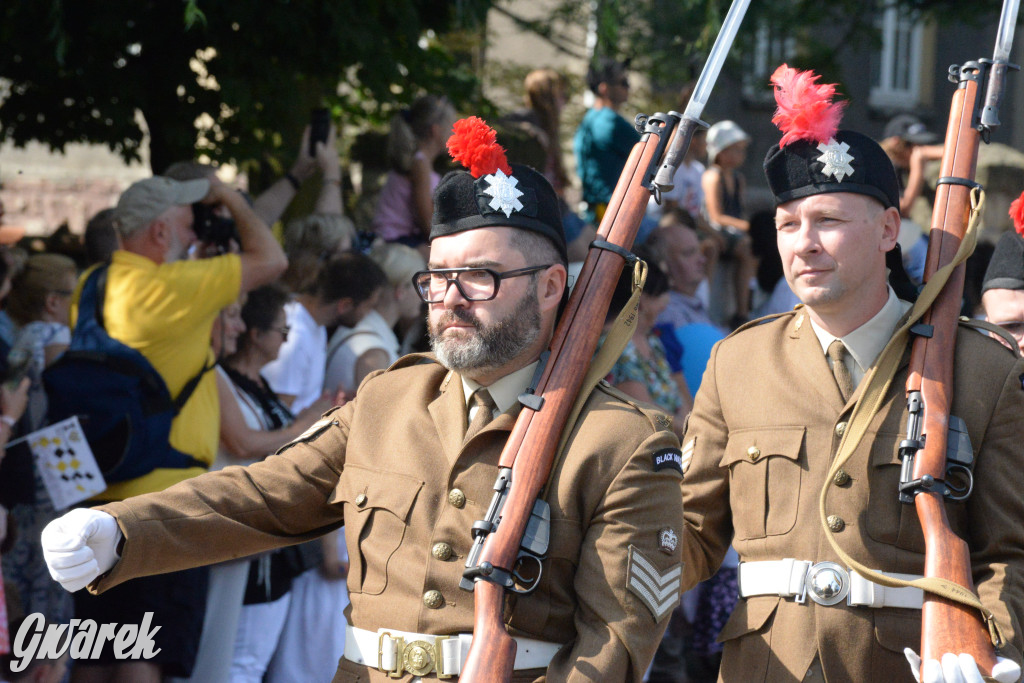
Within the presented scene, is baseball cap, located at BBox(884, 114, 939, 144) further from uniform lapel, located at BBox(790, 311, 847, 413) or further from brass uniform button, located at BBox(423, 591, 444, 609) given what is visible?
brass uniform button, located at BBox(423, 591, 444, 609)

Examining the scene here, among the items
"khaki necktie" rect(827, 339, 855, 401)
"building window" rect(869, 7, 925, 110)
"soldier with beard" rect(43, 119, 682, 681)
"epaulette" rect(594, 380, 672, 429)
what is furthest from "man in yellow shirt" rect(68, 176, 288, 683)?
"building window" rect(869, 7, 925, 110)

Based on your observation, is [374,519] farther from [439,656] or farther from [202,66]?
[202,66]

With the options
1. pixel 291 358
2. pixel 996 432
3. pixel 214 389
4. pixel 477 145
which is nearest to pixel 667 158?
pixel 477 145

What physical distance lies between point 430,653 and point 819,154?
1732 millimetres

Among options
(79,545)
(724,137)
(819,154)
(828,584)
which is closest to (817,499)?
(828,584)

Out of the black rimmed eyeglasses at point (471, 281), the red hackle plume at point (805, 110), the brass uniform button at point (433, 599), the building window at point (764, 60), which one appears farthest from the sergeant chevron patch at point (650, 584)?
the building window at point (764, 60)

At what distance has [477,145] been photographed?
3311mm

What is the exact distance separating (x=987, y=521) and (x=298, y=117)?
527cm

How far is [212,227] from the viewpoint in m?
5.80

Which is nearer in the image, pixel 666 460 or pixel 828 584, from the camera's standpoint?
pixel 666 460

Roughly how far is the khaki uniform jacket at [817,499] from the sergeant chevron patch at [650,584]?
1.85 feet

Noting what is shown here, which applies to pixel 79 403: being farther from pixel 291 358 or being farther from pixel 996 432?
pixel 996 432

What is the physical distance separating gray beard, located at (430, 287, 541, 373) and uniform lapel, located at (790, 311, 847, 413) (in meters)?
0.89

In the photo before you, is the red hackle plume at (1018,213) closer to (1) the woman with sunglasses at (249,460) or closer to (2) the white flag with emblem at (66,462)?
(1) the woman with sunglasses at (249,460)
